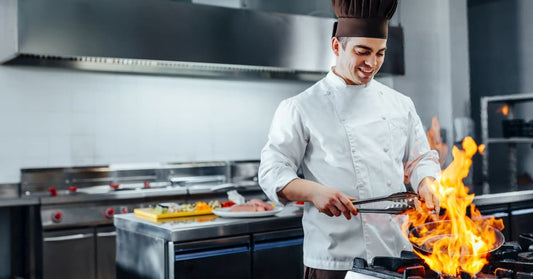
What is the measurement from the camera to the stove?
1505 mm

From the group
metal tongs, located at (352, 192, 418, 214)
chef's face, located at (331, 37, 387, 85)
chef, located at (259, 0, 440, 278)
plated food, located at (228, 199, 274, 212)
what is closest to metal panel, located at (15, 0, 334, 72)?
plated food, located at (228, 199, 274, 212)

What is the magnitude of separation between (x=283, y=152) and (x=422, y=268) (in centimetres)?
77

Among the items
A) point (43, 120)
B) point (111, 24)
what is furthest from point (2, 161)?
point (111, 24)

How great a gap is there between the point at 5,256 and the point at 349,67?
12.4 ft

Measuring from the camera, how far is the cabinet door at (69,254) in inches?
162

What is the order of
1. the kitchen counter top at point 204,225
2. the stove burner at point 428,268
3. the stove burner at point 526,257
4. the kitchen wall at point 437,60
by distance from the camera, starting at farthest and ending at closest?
the kitchen wall at point 437,60
the kitchen counter top at point 204,225
the stove burner at point 526,257
the stove burner at point 428,268

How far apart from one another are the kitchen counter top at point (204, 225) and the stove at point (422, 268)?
48.2 inches

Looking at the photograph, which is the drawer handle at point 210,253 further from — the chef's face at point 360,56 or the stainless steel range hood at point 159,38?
the stainless steel range hood at point 159,38

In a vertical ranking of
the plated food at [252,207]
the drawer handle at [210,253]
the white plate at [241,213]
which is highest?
the plated food at [252,207]

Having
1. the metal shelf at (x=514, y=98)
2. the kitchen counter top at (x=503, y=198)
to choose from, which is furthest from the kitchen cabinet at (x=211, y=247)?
the metal shelf at (x=514, y=98)

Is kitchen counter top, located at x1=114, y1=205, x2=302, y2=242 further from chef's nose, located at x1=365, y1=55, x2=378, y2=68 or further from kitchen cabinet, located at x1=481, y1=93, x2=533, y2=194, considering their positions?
kitchen cabinet, located at x1=481, y1=93, x2=533, y2=194

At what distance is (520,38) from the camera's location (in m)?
6.48

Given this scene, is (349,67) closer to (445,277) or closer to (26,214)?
(445,277)

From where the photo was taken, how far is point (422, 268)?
156cm
